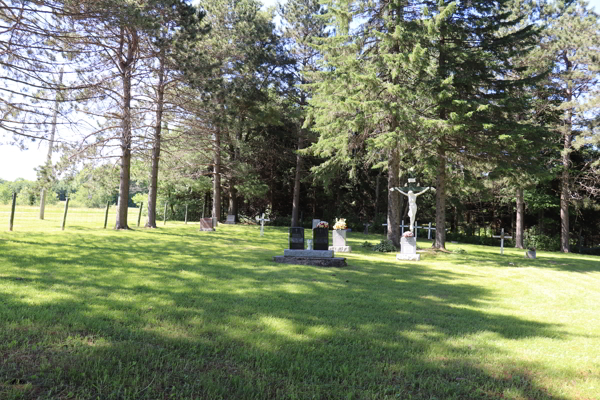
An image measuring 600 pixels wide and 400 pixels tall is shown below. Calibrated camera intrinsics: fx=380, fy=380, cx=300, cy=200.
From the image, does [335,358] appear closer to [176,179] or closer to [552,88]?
[176,179]

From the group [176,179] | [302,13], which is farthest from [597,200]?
[176,179]

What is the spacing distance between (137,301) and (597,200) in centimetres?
3053

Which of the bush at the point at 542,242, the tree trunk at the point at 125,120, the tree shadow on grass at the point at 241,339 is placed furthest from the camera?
the bush at the point at 542,242

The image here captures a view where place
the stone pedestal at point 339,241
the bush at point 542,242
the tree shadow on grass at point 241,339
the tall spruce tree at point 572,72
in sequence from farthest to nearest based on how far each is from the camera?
the bush at point 542,242 → the tall spruce tree at point 572,72 → the stone pedestal at point 339,241 → the tree shadow on grass at point 241,339

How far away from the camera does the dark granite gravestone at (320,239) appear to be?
1077cm

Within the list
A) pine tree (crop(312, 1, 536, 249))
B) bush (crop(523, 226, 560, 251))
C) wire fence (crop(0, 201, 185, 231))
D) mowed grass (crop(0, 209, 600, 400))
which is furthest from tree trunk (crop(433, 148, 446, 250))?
wire fence (crop(0, 201, 185, 231))

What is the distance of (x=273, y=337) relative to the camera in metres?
3.95

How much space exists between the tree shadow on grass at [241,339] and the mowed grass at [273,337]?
16 millimetres

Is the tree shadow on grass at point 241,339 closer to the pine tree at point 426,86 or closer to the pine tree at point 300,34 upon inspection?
the pine tree at point 426,86

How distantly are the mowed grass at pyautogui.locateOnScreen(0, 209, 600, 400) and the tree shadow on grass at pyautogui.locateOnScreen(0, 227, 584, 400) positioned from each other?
0.02m

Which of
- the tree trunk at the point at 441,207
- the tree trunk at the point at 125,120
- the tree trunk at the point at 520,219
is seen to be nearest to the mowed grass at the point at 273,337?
the tree trunk at the point at 125,120

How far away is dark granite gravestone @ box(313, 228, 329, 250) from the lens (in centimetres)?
1077

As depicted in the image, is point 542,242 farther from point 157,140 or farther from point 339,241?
point 157,140

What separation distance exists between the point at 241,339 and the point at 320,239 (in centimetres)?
716
